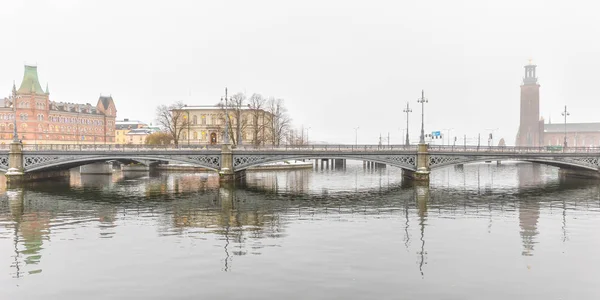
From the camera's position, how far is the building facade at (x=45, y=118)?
135375 millimetres

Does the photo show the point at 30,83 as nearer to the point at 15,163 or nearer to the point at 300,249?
the point at 15,163

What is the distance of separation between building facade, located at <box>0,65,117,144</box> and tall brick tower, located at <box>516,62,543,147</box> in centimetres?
16965

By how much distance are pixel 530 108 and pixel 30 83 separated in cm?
18687

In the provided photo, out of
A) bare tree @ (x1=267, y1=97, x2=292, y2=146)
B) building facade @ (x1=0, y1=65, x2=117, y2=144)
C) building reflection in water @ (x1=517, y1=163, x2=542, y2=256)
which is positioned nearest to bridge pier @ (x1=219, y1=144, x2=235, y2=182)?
building reflection in water @ (x1=517, y1=163, x2=542, y2=256)

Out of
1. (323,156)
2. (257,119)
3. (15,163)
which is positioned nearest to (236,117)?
(257,119)

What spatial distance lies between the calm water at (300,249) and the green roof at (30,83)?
372 feet

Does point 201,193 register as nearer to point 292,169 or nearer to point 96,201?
point 96,201

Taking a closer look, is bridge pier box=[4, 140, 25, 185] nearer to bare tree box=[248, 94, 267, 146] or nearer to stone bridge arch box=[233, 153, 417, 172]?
stone bridge arch box=[233, 153, 417, 172]

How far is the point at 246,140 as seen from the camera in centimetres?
12150

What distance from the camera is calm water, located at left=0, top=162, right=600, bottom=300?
1639cm

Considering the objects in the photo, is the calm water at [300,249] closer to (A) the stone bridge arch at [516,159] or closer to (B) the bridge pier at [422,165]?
(B) the bridge pier at [422,165]

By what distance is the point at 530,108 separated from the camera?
17838cm

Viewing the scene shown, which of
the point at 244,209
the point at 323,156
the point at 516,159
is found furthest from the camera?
the point at 516,159

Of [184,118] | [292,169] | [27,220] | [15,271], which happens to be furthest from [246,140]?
[15,271]
